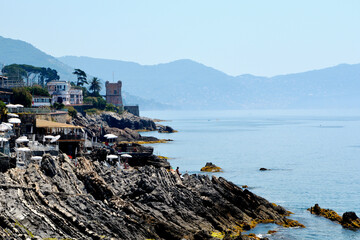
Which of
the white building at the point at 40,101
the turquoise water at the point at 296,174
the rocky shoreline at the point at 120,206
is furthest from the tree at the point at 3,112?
the white building at the point at 40,101

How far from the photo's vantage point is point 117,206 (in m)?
36.6

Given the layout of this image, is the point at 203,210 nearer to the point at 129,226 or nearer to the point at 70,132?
the point at 129,226

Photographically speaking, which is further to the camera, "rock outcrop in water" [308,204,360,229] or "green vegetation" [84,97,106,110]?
"green vegetation" [84,97,106,110]

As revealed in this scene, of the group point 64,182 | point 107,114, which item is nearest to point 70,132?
point 64,182

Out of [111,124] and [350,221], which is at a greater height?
[111,124]

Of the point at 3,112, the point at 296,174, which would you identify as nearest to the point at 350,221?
the point at 296,174

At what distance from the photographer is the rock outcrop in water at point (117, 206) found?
105ft

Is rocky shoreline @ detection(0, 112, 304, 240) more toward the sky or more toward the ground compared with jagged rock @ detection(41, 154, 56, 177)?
more toward the ground

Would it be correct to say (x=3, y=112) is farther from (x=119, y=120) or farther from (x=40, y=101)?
(x=119, y=120)

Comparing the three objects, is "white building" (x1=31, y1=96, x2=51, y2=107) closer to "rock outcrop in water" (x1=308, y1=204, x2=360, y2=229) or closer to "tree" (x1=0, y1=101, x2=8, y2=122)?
"tree" (x1=0, y1=101, x2=8, y2=122)

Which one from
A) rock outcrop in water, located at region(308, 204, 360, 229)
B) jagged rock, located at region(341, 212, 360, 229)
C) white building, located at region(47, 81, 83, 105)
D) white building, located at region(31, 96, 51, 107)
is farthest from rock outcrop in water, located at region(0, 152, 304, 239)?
white building, located at region(47, 81, 83, 105)

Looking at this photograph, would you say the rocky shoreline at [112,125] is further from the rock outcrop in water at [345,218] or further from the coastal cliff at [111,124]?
the rock outcrop in water at [345,218]

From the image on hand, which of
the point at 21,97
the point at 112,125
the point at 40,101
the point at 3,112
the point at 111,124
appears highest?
the point at 21,97

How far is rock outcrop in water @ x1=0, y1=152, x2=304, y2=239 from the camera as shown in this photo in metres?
32.0
